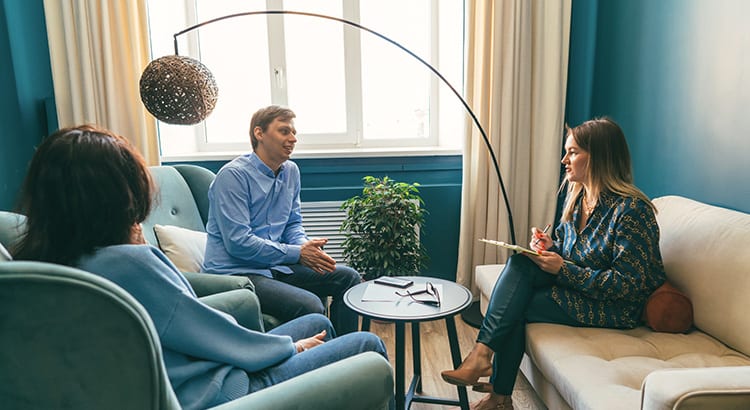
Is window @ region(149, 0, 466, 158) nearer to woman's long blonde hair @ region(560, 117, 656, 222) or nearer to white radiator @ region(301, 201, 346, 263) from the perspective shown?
white radiator @ region(301, 201, 346, 263)

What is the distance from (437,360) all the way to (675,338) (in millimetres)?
1090

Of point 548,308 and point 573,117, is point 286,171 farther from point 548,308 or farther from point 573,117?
point 573,117

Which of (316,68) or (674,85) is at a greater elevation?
(316,68)

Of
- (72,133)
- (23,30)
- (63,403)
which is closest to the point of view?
(63,403)

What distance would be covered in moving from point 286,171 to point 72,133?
1435mm

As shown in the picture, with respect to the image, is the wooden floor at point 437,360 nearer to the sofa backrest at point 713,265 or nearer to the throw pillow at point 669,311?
the throw pillow at point 669,311

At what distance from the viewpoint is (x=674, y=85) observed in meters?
2.26

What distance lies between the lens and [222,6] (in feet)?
10.9

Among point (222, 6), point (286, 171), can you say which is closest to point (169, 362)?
point (286, 171)

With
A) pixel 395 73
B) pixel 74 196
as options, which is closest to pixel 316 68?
pixel 395 73

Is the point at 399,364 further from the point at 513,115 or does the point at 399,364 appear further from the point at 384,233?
the point at 513,115

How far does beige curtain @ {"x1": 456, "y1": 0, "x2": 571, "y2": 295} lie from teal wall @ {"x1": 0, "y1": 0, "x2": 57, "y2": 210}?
96.8 inches

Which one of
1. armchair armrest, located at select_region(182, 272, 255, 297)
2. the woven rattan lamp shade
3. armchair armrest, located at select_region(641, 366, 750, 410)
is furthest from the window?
armchair armrest, located at select_region(641, 366, 750, 410)

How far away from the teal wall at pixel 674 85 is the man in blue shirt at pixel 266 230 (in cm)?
153
